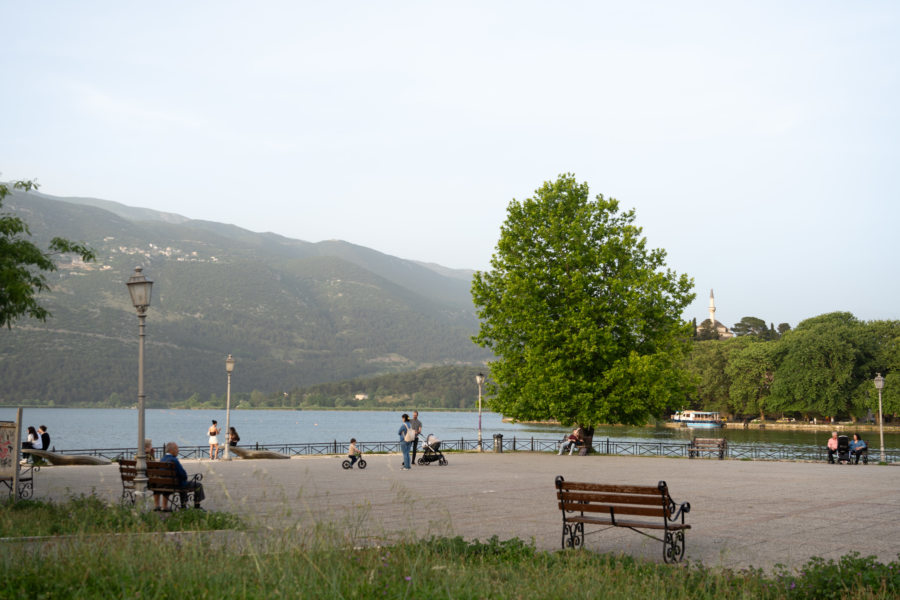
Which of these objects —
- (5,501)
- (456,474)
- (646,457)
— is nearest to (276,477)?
(456,474)

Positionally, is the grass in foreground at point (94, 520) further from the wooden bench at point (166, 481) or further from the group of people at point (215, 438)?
the group of people at point (215, 438)

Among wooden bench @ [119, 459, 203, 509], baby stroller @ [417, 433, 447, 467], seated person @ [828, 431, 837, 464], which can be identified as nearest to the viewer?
wooden bench @ [119, 459, 203, 509]

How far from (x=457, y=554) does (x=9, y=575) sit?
13.8 feet

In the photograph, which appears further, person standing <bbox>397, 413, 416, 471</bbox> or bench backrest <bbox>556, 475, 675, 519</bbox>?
person standing <bbox>397, 413, 416, 471</bbox>

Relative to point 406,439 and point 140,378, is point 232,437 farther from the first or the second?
point 140,378

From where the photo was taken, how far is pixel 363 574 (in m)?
7.30

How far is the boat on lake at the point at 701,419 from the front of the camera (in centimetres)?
12307

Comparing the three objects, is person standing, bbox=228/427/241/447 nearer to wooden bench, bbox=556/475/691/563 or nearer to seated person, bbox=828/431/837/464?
seated person, bbox=828/431/837/464

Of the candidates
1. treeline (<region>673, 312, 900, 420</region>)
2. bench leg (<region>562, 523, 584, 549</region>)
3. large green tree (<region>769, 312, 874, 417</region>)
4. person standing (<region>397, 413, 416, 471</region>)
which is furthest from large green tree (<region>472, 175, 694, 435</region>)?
large green tree (<region>769, 312, 874, 417</region>)

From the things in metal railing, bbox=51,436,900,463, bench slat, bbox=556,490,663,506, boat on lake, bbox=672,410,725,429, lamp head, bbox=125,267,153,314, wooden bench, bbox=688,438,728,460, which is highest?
lamp head, bbox=125,267,153,314

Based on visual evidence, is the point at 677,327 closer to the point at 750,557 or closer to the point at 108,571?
the point at 750,557

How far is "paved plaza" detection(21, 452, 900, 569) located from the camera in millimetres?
11109

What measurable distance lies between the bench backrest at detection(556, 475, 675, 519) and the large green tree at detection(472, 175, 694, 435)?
26256 millimetres

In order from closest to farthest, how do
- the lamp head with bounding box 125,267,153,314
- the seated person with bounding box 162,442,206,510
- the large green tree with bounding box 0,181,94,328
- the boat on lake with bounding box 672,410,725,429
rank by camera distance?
the seated person with bounding box 162,442,206,510, the lamp head with bounding box 125,267,153,314, the large green tree with bounding box 0,181,94,328, the boat on lake with bounding box 672,410,725,429
